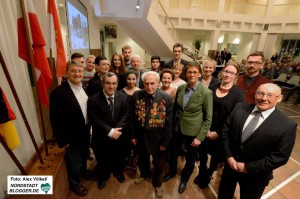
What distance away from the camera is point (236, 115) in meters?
1.62

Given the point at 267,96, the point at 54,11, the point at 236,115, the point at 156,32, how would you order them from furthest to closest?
the point at 156,32 → the point at 54,11 → the point at 236,115 → the point at 267,96

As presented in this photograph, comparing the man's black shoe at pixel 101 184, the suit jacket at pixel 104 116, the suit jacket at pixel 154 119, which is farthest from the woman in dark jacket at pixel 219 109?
the man's black shoe at pixel 101 184

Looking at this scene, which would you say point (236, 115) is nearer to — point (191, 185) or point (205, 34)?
point (191, 185)

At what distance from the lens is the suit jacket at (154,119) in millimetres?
1875

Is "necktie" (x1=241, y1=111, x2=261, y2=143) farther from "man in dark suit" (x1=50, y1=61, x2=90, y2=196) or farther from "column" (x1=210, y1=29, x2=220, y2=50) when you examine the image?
"column" (x1=210, y1=29, x2=220, y2=50)

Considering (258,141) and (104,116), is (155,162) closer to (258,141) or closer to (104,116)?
(104,116)

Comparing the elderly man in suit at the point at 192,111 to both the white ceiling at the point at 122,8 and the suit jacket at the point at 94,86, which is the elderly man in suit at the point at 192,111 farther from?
the white ceiling at the point at 122,8

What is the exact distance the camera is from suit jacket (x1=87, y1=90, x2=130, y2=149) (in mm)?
1896

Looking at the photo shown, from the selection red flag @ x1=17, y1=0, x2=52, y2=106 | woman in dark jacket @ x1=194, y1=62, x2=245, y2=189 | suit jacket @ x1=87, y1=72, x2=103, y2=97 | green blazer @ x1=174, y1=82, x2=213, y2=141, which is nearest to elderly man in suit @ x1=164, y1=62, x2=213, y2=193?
green blazer @ x1=174, y1=82, x2=213, y2=141

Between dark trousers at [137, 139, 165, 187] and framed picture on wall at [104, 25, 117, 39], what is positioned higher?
framed picture on wall at [104, 25, 117, 39]

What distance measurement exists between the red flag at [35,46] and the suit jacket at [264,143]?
2.18 meters

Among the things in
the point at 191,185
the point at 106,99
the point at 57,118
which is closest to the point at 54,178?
the point at 57,118

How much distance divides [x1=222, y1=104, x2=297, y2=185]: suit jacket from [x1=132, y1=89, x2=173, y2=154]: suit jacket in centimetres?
69

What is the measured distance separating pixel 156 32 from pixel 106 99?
564 cm
